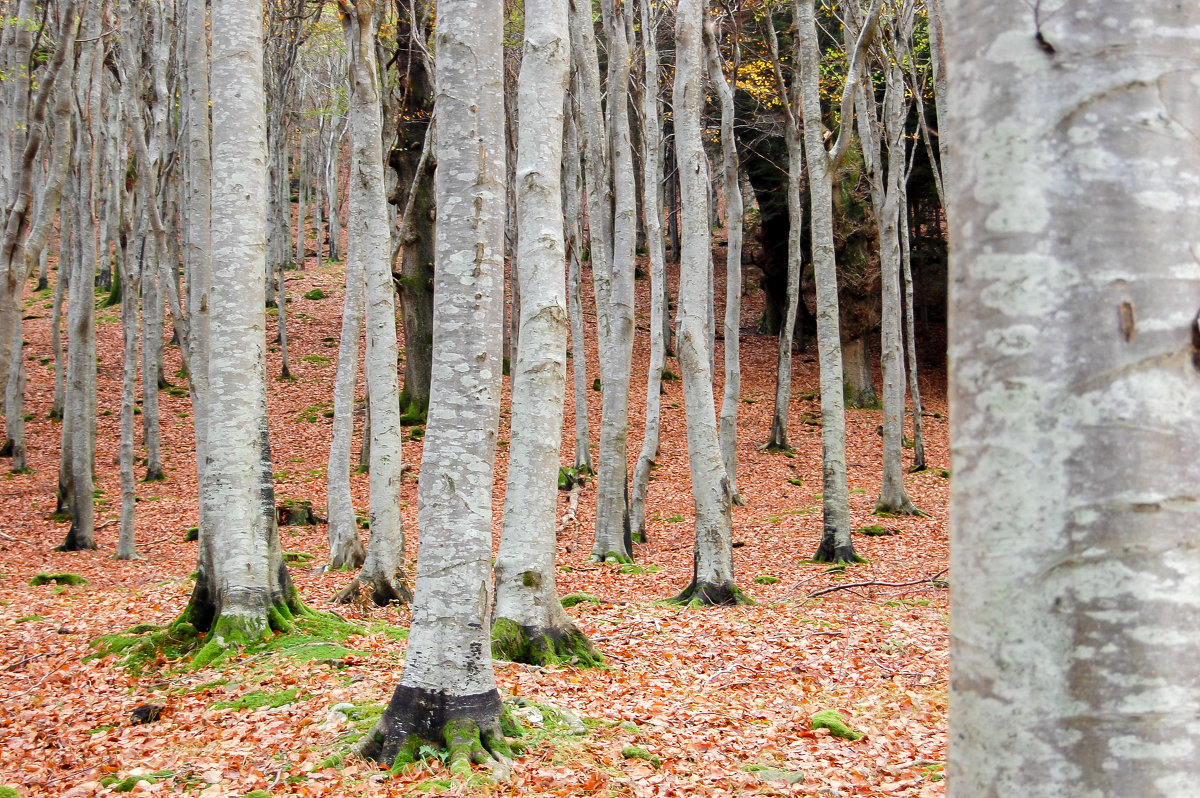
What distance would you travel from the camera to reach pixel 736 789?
Answer: 12.0 ft

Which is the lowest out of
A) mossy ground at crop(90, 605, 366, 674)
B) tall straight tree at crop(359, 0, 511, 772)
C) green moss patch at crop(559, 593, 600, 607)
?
green moss patch at crop(559, 593, 600, 607)

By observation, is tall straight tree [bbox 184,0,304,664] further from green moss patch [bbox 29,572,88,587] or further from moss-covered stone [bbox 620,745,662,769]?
green moss patch [bbox 29,572,88,587]

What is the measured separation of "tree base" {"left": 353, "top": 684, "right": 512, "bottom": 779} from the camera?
11.9ft

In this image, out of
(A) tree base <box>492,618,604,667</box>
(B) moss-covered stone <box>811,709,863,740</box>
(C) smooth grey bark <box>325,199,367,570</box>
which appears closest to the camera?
(B) moss-covered stone <box>811,709,863,740</box>

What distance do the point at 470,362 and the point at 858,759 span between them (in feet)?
9.09

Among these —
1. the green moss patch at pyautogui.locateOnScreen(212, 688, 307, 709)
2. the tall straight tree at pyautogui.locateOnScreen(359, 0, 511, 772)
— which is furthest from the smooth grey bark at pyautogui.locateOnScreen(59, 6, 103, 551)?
the tall straight tree at pyautogui.locateOnScreen(359, 0, 511, 772)

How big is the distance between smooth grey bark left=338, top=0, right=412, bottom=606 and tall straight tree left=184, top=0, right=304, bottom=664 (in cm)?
162

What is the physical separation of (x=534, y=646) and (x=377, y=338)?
11.5 ft

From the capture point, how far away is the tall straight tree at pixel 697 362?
769cm

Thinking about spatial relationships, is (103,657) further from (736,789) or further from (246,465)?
(736,789)

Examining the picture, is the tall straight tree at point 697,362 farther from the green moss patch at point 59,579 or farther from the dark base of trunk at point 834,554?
the green moss patch at point 59,579

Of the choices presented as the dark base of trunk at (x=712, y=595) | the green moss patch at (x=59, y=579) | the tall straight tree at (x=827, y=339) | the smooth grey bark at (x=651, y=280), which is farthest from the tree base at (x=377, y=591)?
the tall straight tree at (x=827, y=339)

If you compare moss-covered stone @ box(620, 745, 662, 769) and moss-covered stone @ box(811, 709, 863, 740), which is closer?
moss-covered stone @ box(620, 745, 662, 769)

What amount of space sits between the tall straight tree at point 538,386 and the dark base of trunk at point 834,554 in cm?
536
